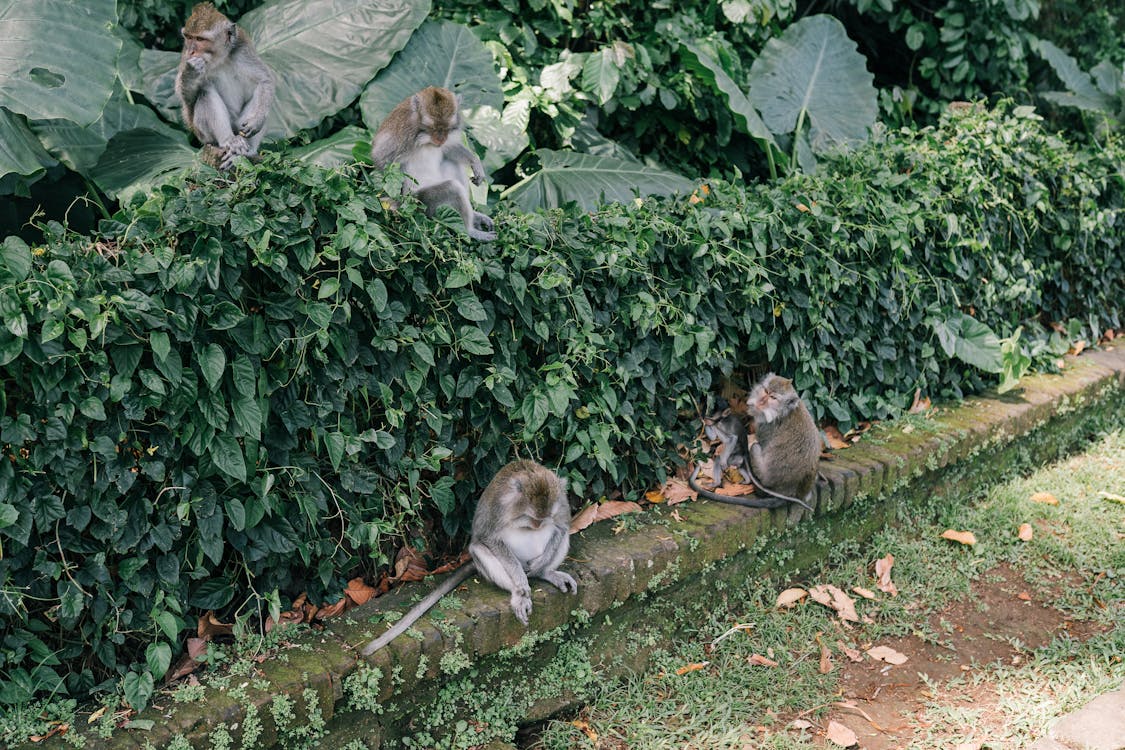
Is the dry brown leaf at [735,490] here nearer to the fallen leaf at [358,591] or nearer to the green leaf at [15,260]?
the fallen leaf at [358,591]

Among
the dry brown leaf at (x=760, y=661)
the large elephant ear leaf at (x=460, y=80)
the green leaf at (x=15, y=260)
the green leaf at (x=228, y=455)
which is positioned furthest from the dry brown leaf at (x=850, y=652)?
the green leaf at (x=15, y=260)

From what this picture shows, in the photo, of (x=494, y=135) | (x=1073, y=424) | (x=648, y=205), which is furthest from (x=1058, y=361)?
(x=494, y=135)

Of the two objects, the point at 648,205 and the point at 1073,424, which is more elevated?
the point at 648,205

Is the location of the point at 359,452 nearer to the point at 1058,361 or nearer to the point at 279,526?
the point at 279,526

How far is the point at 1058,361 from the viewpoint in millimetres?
6344

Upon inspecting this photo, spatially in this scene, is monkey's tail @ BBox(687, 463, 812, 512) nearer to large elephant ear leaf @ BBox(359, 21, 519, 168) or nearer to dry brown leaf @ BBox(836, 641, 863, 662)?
dry brown leaf @ BBox(836, 641, 863, 662)

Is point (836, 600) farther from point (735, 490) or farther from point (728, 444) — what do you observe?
point (728, 444)

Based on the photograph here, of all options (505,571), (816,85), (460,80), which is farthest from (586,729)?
(816,85)

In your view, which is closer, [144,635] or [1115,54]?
[144,635]

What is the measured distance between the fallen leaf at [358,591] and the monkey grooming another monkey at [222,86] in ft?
5.33

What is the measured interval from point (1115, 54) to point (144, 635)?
9.14 meters

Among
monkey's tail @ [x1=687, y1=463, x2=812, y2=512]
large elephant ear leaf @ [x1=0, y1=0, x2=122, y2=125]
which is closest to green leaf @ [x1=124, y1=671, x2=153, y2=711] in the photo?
large elephant ear leaf @ [x1=0, y1=0, x2=122, y2=125]

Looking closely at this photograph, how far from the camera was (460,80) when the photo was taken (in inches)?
216

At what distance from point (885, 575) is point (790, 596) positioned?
543 mm
